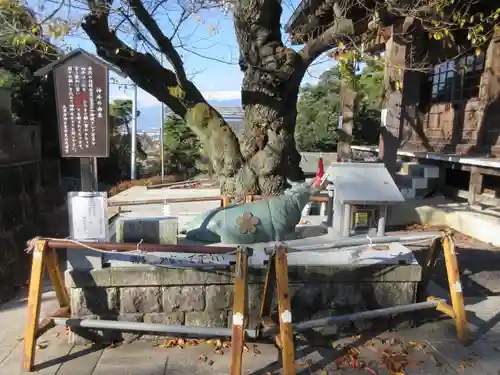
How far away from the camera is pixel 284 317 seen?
3.11 m

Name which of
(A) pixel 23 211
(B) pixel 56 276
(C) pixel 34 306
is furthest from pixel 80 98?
(A) pixel 23 211

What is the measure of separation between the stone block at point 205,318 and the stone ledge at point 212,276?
0.31 meters

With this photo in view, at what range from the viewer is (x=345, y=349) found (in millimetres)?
3762

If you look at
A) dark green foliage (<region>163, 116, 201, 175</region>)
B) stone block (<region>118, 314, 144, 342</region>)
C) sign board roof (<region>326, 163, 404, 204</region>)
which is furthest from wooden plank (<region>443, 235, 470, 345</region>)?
dark green foliage (<region>163, 116, 201, 175</region>)

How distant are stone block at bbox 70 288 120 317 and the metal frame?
14 centimetres

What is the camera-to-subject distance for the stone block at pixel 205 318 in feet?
12.9

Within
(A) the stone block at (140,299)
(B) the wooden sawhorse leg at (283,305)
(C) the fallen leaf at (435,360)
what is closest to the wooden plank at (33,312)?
(A) the stone block at (140,299)

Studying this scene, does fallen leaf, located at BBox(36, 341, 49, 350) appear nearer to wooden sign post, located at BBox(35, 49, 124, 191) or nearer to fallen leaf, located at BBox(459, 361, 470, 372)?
wooden sign post, located at BBox(35, 49, 124, 191)

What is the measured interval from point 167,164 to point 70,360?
52.2 ft

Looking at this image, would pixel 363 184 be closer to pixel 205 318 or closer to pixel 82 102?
pixel 205 318

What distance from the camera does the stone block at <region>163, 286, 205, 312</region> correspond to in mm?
3863

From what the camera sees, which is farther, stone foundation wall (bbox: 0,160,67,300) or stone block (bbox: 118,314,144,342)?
stone foundation wall (bbox: 0,160,67,300)

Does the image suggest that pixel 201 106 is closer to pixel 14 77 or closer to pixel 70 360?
pixel 70 360

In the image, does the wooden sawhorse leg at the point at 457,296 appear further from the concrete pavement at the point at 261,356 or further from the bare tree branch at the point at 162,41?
the bare tree branch at the point at 162,41
